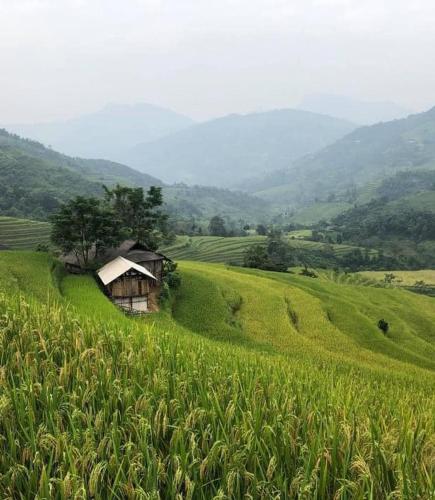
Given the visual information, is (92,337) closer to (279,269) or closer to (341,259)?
(279,269)

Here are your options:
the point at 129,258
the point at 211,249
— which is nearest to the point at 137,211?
the point at 129,258

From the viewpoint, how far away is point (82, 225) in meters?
41.2

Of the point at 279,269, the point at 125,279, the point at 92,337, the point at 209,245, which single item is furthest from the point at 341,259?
the point at 92,337

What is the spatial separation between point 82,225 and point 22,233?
80383mm

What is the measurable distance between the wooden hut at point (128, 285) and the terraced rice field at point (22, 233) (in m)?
73.6

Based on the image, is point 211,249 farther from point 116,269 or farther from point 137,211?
point 116,269

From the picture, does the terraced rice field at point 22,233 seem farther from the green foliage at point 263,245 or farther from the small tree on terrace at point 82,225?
the small tree on terrace at point 82,225

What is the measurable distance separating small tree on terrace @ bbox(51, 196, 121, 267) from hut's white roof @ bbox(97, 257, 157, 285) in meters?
2.89

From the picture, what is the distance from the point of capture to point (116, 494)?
5207 mm

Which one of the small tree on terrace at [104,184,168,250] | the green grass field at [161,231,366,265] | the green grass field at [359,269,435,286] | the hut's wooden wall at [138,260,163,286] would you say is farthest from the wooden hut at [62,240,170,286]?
the green grass field at [359,269,435,286]

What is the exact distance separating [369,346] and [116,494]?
1603 inches

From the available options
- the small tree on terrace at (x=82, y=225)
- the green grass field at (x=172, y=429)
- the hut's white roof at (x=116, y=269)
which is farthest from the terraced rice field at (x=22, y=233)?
the green grass field at (x=172, y=429)

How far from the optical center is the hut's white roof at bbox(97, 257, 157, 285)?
3759 cm

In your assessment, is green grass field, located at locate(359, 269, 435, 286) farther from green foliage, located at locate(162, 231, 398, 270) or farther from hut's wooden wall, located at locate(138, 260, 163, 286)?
hut's wooden wall, located at locate(138, 260, 163, 286)
